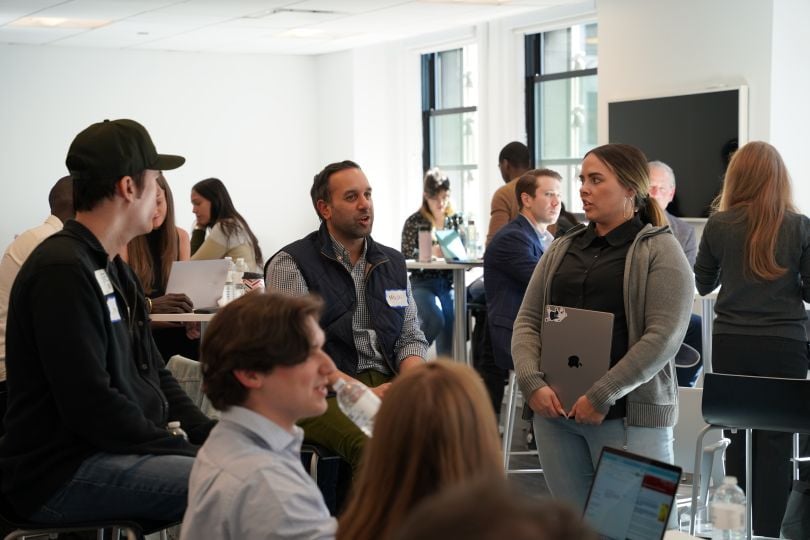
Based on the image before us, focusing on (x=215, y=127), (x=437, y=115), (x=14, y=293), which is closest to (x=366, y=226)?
(x=14, y=293)

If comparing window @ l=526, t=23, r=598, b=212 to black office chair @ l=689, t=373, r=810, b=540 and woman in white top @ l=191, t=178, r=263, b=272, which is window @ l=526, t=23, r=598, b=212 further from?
black office chair @ l=689, t=373, r=810, b=540

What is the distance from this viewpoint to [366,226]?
3.53m

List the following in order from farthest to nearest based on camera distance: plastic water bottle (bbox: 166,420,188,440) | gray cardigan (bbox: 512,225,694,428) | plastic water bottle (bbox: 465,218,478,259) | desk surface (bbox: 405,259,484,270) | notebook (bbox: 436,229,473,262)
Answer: plastic water bottle (bbox: 465,218,478,259)
notebook (bbox: 436,229,473,262)
desk surface (bbox: 405,259,484,270)
gray cardigan (bbox: 512,225,694,428)
plastic water bottle (bbox: 166,420,188,440)

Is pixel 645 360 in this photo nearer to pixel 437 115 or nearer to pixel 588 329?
pixel 588 329

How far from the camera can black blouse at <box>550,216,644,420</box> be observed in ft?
9.88

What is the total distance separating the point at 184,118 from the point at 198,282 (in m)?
7.26

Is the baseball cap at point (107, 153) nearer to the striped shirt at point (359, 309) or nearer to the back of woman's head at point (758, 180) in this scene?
the striped shirt at point (359, 309)

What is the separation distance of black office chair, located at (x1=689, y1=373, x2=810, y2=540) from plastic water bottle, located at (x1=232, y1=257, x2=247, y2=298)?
206cm

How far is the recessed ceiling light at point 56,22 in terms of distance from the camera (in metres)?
8.85

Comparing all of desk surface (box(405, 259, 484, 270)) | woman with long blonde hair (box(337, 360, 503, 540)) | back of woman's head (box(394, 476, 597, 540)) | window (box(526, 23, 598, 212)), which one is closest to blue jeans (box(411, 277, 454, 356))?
desk surface (box(405, 259, 484, 270))

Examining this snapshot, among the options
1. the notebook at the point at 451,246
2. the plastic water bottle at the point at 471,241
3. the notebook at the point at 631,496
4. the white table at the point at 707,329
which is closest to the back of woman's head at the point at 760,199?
A: the white table at the point at 707,329

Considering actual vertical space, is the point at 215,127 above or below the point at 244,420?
above

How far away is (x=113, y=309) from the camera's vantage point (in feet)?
7.75

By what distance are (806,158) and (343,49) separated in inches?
248
